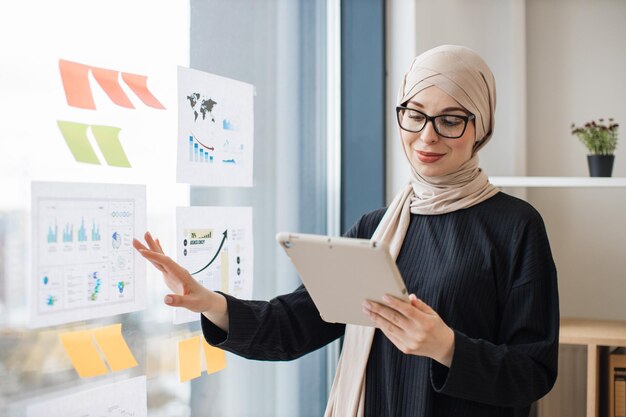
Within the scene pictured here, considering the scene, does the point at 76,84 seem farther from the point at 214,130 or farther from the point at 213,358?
the point at 213,358

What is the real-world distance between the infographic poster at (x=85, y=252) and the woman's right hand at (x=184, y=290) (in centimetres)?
10

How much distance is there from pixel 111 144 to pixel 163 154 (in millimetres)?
→ 164

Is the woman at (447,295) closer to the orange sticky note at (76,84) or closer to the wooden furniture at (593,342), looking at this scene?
the orange sticky note at (76,84)

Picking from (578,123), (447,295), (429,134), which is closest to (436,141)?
(429,134)

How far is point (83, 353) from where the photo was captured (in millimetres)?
1398

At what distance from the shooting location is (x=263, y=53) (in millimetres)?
2010

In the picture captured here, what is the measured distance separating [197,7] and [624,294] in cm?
173

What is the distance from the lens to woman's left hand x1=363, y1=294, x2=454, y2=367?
118 cm

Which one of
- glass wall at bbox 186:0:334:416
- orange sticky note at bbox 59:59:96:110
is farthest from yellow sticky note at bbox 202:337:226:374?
orange sticky note at bbox 59:59:96:110

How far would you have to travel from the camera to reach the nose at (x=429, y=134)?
1.43 m

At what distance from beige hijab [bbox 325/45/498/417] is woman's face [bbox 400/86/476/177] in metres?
0.01

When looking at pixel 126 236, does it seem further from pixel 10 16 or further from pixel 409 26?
pixel 409 26

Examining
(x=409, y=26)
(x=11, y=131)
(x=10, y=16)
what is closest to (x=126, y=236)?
(x=11, y=131)

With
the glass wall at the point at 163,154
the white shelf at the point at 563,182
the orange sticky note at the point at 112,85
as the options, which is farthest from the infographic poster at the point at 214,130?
the white shelf at the point at 563,182
